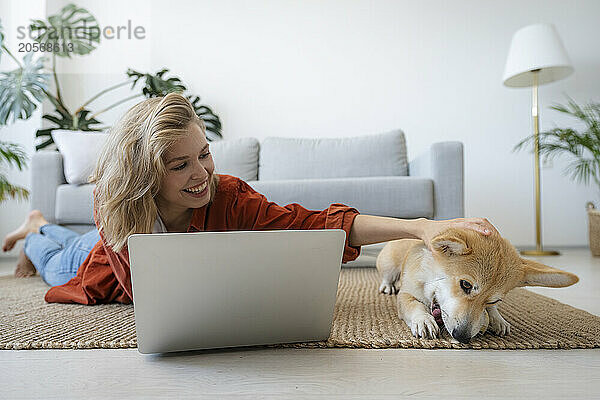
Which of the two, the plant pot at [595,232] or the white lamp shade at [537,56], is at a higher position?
the white lamp shade at [537,56]

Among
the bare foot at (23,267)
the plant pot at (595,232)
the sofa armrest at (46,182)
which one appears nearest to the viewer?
the bare foot at (23,267)

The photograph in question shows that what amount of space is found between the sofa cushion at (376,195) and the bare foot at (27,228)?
125 centimetres

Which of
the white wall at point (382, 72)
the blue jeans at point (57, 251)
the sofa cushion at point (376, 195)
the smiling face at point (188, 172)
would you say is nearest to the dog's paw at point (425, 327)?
the smiling face at point (188, 172)

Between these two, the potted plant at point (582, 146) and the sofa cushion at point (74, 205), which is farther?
the potted plant at point (582, 146)

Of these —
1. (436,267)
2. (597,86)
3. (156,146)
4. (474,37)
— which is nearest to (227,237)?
(156,146)

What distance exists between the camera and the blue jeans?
1942 millimetres

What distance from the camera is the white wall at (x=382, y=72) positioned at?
3955 millimetres

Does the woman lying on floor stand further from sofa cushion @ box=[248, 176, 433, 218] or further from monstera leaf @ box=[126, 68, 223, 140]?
monstera leaf @ box=[126, 68, 223, 140]

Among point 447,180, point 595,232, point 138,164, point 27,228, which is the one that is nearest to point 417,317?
point 138,164

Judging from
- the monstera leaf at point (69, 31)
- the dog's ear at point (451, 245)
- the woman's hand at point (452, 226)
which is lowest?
the dog's ear at point (451, 245)

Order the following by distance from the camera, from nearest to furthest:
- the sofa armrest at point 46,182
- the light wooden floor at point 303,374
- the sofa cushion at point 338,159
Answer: the light wooden floor at point 303,374 → the sofa armrest at point 46,182 → the sofa cushion at point 338,159

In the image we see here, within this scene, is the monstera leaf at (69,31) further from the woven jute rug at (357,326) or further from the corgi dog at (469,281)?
the corgi dog at (469,281)

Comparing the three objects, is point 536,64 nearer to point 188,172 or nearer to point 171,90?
point 171,90

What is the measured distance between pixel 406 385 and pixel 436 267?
387 millimetres
